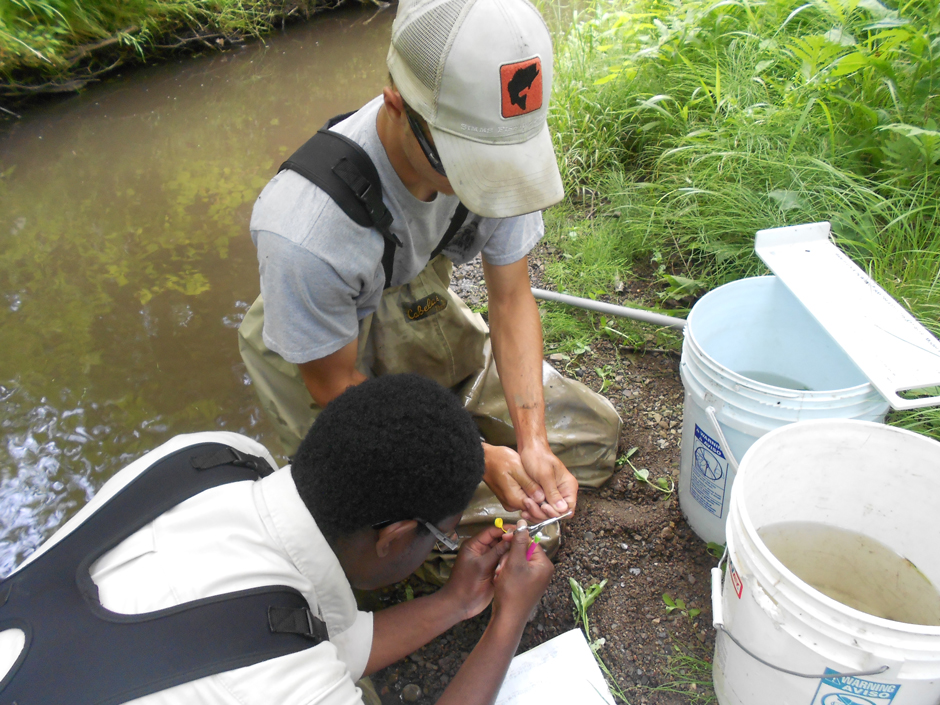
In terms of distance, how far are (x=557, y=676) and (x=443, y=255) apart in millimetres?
1330

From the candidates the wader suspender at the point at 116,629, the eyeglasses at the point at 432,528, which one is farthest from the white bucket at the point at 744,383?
the wader suspender at the point at 116,629

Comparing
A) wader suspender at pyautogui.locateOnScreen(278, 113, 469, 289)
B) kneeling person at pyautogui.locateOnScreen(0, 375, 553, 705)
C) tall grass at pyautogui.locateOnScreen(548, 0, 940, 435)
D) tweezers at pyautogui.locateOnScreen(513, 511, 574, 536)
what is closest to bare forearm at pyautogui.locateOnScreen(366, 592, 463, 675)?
kneeling person at pyautogui.locateOnScreen(0, 375, 553, 705)

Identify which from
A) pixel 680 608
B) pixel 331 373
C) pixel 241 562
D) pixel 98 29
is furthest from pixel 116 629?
pixel 98 29

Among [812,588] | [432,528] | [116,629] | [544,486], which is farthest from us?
[544,486]

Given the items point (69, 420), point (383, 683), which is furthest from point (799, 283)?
point (69, 420)

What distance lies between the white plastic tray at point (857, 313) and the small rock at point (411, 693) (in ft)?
4.98

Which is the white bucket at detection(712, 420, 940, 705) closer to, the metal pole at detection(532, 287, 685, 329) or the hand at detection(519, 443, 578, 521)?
the hand at detection(519, 443, 578, 521)

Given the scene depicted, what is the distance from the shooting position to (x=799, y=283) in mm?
1754

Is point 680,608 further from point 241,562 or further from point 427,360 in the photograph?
point 241,562

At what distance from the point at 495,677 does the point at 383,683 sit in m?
0.55

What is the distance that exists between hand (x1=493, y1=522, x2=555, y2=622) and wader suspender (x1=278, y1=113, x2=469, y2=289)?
916 millimetres

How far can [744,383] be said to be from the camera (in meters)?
1.56

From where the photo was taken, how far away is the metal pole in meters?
2.61

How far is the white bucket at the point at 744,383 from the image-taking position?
154 cm
